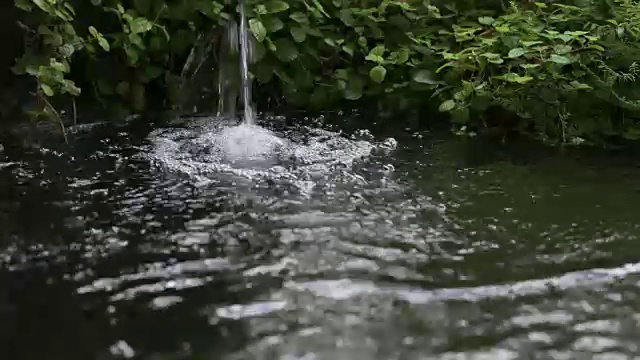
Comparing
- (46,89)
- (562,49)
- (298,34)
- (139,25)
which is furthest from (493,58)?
(46,89)

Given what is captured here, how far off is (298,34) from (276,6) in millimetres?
132

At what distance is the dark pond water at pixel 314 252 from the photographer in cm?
106

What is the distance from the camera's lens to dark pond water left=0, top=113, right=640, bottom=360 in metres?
1.06

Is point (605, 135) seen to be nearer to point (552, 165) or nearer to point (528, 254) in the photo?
point (552, 165)

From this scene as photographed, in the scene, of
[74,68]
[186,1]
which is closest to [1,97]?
[74,68]

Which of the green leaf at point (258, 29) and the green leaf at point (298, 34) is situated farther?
the green leaf at point (298, 34)

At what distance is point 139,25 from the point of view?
234 cm

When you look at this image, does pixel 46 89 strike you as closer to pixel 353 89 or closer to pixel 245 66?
pixel 245 66

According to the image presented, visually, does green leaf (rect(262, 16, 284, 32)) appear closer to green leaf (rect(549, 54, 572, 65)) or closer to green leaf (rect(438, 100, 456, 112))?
green leaf (rect(438, 100, 456, 112))

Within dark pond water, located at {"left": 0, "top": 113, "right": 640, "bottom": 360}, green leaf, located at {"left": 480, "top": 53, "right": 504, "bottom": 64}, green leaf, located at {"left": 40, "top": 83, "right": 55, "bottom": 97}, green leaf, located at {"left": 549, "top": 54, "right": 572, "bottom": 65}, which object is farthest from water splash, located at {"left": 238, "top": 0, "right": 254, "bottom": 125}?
green leaf, located at {"left": 549, "top": 54, "right": 572, "bottom": 65}

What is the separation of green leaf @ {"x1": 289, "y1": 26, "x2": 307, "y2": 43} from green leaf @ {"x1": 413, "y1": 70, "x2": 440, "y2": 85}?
410mm

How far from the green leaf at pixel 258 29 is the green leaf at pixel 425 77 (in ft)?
1.73

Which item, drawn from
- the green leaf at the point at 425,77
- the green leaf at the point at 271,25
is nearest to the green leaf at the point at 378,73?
the green leaf at the point at 425,77

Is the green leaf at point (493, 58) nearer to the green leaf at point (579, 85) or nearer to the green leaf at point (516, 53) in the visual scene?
the green leaf at point (516, 53)
